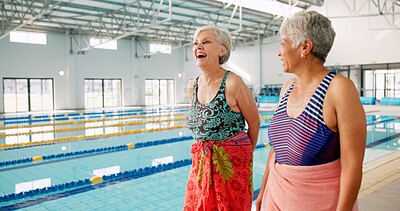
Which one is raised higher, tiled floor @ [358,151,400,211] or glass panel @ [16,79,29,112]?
glass panel @ [16,79,29,112]

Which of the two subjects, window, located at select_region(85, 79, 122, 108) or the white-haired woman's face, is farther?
window, located at select_region(85, 79, 122, 108)

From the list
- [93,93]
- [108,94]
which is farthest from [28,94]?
[108,94]

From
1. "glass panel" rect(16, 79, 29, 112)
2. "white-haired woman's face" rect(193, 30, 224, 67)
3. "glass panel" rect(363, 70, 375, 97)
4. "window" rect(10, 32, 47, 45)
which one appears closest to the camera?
"white-haired woman's face" rect(193, 30, 224, 67)

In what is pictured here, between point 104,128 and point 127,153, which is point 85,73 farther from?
point 127,153

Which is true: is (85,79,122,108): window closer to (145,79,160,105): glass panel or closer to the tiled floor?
(145,79,160,105): glass panel

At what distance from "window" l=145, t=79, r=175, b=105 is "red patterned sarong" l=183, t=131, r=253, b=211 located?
→ 69.7 feet

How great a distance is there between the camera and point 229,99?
72.2 inches

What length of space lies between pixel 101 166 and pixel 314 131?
5.29 m

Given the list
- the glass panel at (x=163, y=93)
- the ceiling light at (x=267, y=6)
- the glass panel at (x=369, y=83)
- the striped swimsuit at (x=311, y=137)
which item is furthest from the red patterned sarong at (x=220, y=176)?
the glass panel at (x=163, y=93)

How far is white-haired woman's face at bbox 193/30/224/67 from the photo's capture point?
1889 millimetres

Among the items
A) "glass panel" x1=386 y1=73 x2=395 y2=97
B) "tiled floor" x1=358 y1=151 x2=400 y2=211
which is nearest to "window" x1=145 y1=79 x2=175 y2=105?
"glass panel" x1=386 y1=73 x2=395 y2=97

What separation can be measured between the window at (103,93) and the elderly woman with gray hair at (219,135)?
1916 cm

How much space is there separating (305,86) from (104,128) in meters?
9.94

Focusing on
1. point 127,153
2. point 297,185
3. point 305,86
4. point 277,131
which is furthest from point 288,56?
point 127,153
